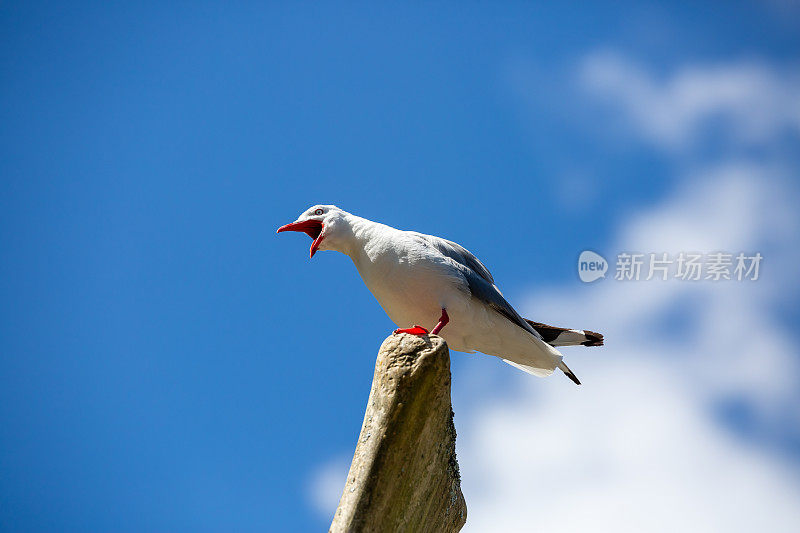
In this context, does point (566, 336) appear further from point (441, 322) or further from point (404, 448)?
point (404, 448)

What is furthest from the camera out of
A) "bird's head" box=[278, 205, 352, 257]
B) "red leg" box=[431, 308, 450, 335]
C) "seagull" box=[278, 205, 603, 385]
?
"bird's head" box=[278, 205, 352, 257]

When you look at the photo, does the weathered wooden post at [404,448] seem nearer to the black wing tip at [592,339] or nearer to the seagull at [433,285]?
the seagull at [433,285]

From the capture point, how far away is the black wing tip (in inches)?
285

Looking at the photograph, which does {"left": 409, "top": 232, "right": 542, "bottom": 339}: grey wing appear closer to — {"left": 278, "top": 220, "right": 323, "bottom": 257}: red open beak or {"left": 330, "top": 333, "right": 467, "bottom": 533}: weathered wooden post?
{"left": 278, "top": 220, "right": 323, "bottom": 257}: red open beak

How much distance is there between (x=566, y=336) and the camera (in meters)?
7.23


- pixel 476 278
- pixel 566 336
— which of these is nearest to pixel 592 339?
pixel 566 336

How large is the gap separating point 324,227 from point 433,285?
1.20 meters

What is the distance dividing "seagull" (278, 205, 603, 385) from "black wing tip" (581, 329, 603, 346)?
15.2 inches

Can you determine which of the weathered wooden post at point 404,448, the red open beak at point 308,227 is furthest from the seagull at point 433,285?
the weathered wooden post at point 404,448

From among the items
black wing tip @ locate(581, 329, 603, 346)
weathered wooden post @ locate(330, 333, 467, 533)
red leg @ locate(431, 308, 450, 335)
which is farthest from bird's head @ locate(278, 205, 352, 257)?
black wing tip @ locate(581, 329, 603, 346)

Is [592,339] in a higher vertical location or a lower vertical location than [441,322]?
higher

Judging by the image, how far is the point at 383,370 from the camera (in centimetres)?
462

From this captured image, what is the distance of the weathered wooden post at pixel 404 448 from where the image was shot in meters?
4.33

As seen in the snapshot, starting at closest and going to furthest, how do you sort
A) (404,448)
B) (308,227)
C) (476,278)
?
(404,448)
(476,278)
(308,227)
